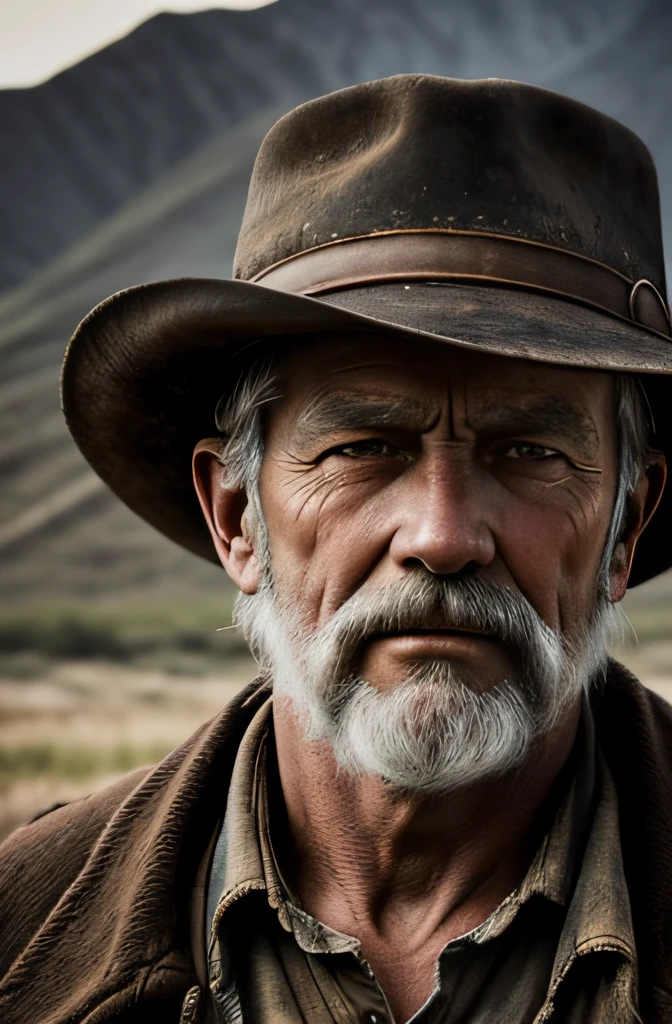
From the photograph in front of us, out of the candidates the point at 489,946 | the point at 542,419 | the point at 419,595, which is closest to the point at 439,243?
the point at 542,419

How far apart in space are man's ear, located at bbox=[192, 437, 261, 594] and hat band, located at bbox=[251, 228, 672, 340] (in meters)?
0.45

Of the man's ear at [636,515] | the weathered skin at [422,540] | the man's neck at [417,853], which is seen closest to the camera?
the weathered skin at [422,540]

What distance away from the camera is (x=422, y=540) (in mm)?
1667

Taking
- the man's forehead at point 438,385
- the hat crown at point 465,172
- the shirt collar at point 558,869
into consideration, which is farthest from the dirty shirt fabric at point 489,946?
the hat crown at point 465,172

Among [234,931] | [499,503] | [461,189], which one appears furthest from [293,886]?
[461,189]

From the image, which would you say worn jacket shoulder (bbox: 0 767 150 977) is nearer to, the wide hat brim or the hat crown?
the wide hat brim

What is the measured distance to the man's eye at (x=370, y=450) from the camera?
1.80 m

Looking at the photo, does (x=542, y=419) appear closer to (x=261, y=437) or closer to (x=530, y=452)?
(x=530, y=452)

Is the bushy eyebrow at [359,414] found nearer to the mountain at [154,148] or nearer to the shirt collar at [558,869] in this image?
the shirt collar at [558,869]

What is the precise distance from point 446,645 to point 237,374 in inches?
28.9

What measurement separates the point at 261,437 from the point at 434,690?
0.63 m

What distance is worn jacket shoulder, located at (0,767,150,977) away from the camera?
7.00 ft

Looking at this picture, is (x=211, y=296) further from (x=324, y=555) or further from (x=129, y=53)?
(x=129, y=53)

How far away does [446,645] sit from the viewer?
1701mm
